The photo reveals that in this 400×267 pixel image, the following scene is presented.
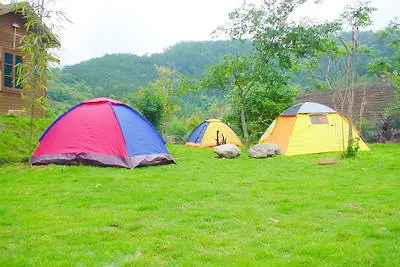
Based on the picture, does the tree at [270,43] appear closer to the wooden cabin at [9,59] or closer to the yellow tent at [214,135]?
the yellow tent at [214,135]

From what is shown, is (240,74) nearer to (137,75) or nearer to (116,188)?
(116,188)

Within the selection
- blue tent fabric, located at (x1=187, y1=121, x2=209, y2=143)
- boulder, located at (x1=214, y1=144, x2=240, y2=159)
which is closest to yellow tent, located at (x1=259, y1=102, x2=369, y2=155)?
boulder, located at (x1=214, y1=144, x2=240, y2=159)

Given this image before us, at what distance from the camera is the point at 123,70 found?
43.8 m

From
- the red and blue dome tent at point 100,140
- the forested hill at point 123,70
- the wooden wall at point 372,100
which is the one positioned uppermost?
the forested hill at point 123,70

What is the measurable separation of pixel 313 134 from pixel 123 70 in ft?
113

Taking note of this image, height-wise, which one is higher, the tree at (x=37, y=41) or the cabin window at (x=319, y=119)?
the tree at (x=37, y=41)

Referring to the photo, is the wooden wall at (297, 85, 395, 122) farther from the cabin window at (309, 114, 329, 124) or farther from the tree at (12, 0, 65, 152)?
the tree at (12, 0, 65, 152)

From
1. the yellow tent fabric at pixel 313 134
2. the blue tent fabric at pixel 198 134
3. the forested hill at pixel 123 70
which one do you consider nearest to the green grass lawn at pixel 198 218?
the yellow tent fabric at pixel 313 134

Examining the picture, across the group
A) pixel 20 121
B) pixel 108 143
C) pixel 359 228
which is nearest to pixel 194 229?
pixel 359 228

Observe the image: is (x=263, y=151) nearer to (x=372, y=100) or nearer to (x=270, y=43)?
(x=270, y=43)

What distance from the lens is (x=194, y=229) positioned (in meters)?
4.21

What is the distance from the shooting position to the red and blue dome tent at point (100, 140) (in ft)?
29.0

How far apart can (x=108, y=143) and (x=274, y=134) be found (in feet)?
20.1

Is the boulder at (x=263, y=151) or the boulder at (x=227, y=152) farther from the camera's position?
the boulder at (x=227, y=152)
